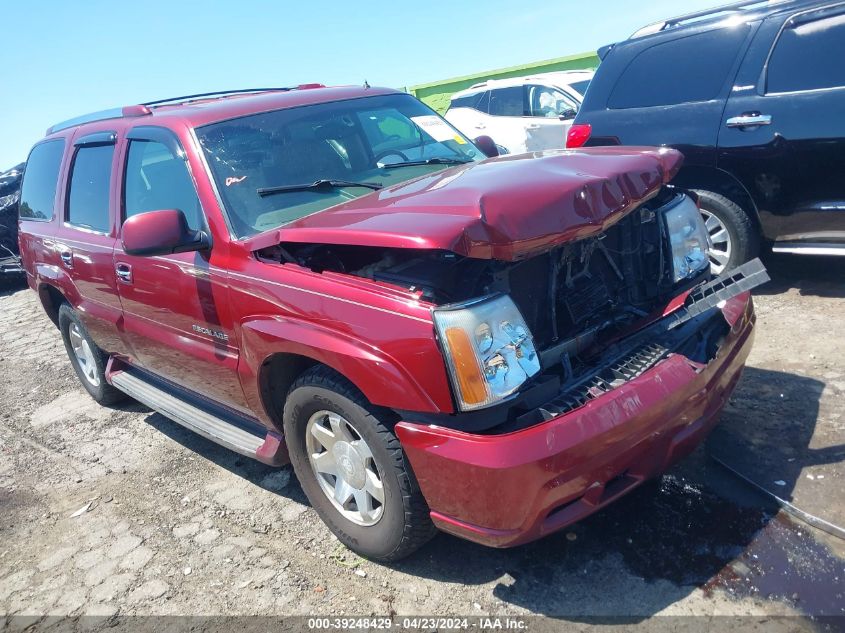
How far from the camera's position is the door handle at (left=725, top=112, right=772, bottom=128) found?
4645mm

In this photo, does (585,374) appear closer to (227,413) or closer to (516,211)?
(516,211)

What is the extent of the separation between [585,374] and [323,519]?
135 cm

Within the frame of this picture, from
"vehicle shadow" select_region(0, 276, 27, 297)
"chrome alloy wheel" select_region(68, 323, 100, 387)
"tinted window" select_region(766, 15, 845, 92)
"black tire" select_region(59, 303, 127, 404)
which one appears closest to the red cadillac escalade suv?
"black tire" select_region(59, 303, 127, 404)

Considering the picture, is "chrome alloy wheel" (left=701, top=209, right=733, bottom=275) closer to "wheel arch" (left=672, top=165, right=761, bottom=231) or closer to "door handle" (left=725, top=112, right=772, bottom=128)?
"wheel arch" (left=672, top=165, right=761, bottom=231)

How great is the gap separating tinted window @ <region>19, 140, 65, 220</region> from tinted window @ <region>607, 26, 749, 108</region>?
424cm

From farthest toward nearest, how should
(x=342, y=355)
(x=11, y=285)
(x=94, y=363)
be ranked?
(x=11, y=285) < (x=94, y=363) < (x=342, y=355)

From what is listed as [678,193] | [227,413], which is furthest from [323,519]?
[678,193]

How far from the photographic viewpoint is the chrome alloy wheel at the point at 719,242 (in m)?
4.93

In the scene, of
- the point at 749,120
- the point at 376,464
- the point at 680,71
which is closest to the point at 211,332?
the point at 376,464

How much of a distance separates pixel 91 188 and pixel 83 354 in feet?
4.99

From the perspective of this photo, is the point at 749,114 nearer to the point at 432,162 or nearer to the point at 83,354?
the point at 432,162

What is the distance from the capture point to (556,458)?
217 cm

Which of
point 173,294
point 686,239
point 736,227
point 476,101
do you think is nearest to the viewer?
point 686,239

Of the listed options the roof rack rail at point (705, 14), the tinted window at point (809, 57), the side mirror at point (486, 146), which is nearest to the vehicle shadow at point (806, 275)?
the tinted window at point (809, 57)
